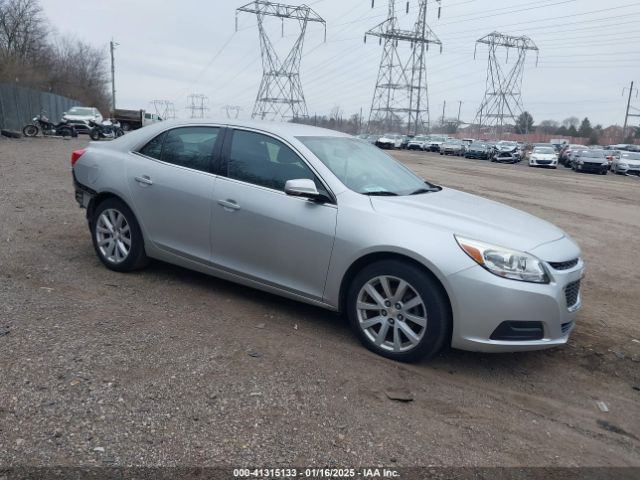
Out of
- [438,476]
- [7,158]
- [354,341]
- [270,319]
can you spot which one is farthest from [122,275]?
[7,158]

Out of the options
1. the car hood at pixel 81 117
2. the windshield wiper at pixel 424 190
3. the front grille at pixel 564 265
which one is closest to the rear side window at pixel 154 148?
the windshield wiper at pixel 424 190

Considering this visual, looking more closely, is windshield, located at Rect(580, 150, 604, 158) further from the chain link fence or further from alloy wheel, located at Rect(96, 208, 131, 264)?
alloy wheel, located at Rect(96, 208, 131, 264)

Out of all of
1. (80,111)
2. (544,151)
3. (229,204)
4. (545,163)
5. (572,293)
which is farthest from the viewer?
(544,151)

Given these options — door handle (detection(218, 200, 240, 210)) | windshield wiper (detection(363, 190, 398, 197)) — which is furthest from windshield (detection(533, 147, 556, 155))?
door handle (detection(218, 200, 240, 210))

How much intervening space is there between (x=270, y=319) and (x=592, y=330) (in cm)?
279

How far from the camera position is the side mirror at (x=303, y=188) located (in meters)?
4.20

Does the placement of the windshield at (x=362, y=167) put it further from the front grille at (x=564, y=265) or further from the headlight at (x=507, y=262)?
the front grille at (x=564, y=265)

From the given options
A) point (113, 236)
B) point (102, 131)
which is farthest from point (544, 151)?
point (113, 236)

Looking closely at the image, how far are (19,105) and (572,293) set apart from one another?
34.9m

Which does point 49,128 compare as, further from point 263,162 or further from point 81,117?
point 263,162

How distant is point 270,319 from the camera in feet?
15.2

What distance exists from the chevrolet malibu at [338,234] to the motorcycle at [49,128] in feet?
91.0

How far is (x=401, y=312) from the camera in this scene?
12.9 ft

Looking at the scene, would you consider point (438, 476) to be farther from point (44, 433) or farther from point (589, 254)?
point (589, 254)
